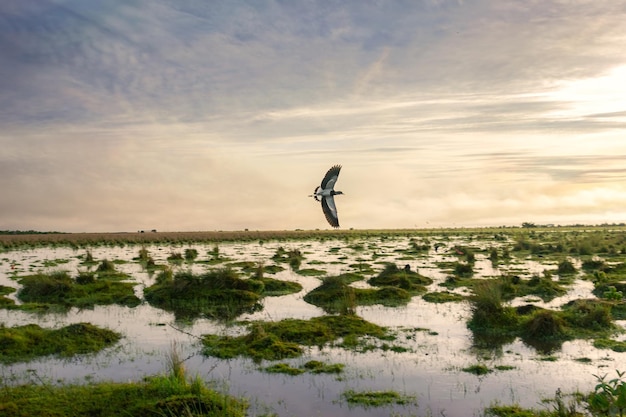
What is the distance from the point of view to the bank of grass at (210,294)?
24039mm

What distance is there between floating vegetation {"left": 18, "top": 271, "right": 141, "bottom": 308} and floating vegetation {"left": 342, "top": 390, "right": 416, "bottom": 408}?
16.4 m

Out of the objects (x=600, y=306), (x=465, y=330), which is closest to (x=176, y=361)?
(x=465, y=330)

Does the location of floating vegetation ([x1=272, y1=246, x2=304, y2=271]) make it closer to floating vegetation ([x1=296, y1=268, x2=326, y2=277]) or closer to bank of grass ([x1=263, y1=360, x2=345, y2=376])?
floating vegetation ([x1=296, y1=268, x2=326, y2=277])

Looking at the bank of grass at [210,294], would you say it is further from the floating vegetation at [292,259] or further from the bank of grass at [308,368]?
the floating vegetation at [292,259]

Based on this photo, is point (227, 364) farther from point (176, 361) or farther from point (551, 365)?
point (551, 365)

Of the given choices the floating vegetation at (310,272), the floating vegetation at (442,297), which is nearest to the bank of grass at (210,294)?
the floating vegetation at (310,272)

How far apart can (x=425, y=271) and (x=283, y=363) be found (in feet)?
76.5

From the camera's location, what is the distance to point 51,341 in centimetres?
1644

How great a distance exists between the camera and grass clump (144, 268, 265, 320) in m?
24.0

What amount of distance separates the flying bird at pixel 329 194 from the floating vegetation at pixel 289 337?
5.71m

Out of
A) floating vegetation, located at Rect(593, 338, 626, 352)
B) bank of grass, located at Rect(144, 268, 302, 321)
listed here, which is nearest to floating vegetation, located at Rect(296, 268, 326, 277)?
bank of grass, located at Rect(144, 268, 302, 321)

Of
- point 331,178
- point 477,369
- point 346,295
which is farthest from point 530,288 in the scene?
point 331,178

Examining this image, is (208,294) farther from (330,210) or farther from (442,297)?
(330,210)

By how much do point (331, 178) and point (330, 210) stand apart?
78 centimetres
